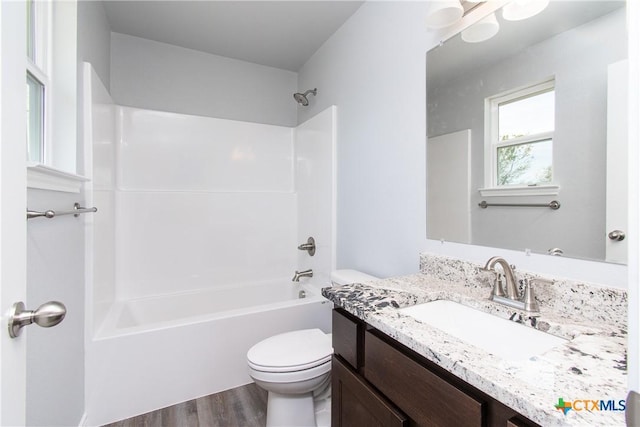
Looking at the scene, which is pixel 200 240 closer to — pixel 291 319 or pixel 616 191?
pixel 291 319

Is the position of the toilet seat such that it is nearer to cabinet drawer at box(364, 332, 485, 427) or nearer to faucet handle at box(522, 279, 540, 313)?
cabinet drawer at box(364, 332, 485, 427)

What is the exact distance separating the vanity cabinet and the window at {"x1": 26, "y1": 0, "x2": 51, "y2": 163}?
1435mm

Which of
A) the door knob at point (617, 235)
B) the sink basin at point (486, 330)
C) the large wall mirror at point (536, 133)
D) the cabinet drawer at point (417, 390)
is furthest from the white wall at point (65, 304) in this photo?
the door knob at point (617, 235)

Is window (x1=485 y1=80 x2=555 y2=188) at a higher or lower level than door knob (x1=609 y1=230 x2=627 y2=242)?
higher

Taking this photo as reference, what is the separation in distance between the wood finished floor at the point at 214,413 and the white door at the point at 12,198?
1.30 m

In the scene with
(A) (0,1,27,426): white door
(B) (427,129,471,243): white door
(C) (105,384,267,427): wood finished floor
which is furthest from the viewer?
(C) (105,384,267,427): wood finished floor

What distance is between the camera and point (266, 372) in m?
1.34

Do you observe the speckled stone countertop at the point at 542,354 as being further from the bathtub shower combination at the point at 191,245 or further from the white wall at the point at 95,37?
the white wall at the point at 95,37

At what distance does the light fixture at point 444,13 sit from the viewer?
116 cm

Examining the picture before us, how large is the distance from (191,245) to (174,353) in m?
1.00

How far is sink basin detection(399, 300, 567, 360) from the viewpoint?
2.55ft

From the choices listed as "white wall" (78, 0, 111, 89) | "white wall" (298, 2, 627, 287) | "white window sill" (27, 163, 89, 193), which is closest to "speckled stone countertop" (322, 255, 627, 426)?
"white wall" (298, 2, 627, 287)

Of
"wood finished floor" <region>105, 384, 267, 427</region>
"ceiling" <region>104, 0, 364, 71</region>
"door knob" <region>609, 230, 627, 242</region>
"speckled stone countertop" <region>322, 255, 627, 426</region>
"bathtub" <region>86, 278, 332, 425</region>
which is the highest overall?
"ceiling" <region>104, 0, 364, 71</region>

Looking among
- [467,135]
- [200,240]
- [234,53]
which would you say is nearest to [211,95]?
[234,53]
